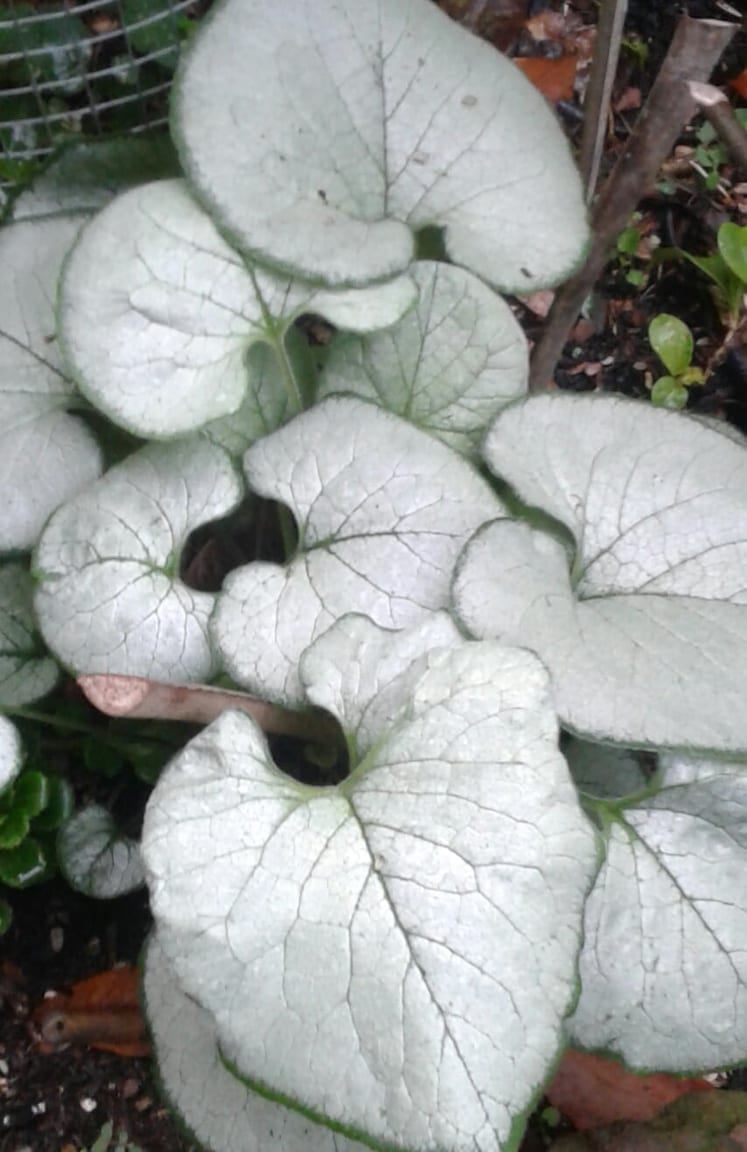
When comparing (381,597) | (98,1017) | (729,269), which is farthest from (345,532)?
(729,269)

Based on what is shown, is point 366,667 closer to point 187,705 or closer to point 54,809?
point 187,705

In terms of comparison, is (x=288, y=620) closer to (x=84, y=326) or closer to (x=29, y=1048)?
(x=84, y=326)

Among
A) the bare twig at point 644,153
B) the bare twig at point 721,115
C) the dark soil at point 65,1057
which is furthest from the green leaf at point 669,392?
the dark soil at point 65,1057

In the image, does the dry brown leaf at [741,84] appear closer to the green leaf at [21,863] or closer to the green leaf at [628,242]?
the green leaf at [628,242]

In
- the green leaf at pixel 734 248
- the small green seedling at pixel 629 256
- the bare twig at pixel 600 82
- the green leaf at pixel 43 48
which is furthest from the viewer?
the small green seedling at pixel 629 256

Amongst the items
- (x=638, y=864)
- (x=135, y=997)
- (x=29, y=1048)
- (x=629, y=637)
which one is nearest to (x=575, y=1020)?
(x=638, y=864)

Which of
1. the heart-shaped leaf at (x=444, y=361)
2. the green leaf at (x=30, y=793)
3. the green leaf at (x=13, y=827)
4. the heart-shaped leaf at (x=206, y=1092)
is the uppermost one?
the heart-shaped leaf at (x=444, y=361)
